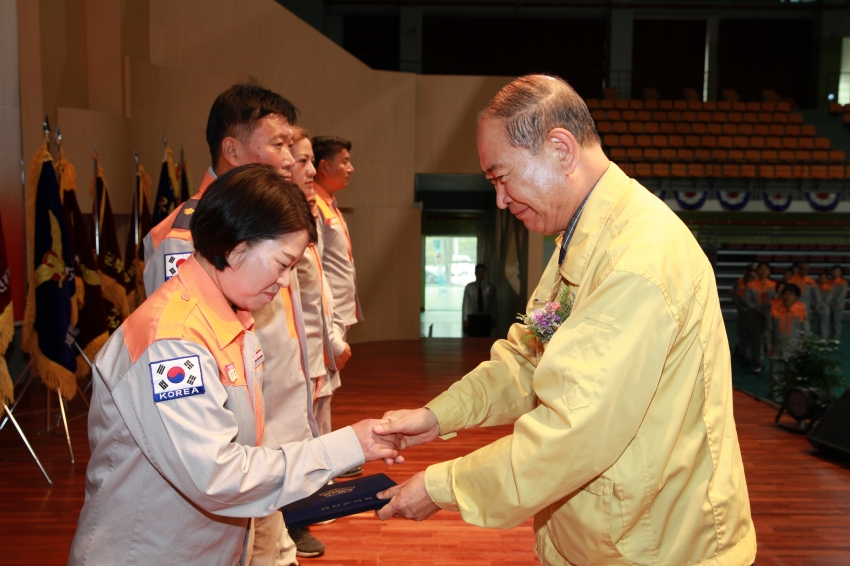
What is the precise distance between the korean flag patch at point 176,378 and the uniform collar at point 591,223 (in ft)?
2.51

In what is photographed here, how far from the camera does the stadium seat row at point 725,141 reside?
12.3m

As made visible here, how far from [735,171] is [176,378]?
40.9ft

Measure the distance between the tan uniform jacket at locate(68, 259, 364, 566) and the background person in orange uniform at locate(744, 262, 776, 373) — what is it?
7230mm

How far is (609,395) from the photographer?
1.24 metres

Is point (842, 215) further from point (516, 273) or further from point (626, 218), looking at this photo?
point (626, 218)

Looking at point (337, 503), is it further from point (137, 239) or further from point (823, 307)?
point (823, 307)

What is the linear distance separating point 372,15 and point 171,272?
1376 cm

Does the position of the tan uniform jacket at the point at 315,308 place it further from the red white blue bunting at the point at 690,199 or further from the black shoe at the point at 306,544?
the red white blue bunting at the point at 690,199

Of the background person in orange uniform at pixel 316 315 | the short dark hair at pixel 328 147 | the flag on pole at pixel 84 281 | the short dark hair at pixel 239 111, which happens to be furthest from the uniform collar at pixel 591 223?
the flag on pole at pixel 84 281

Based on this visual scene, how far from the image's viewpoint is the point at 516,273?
1132cm

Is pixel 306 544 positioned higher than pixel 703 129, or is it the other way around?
pixel 703 129

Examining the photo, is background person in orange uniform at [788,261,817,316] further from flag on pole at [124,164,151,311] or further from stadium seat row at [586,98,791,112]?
flag on pole at [124,164,151,311]

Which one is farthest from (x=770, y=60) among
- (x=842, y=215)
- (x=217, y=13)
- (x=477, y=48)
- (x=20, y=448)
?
(x=20, y=448)

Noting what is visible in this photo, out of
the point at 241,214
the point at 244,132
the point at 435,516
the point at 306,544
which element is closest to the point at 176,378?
the point at 241,214
